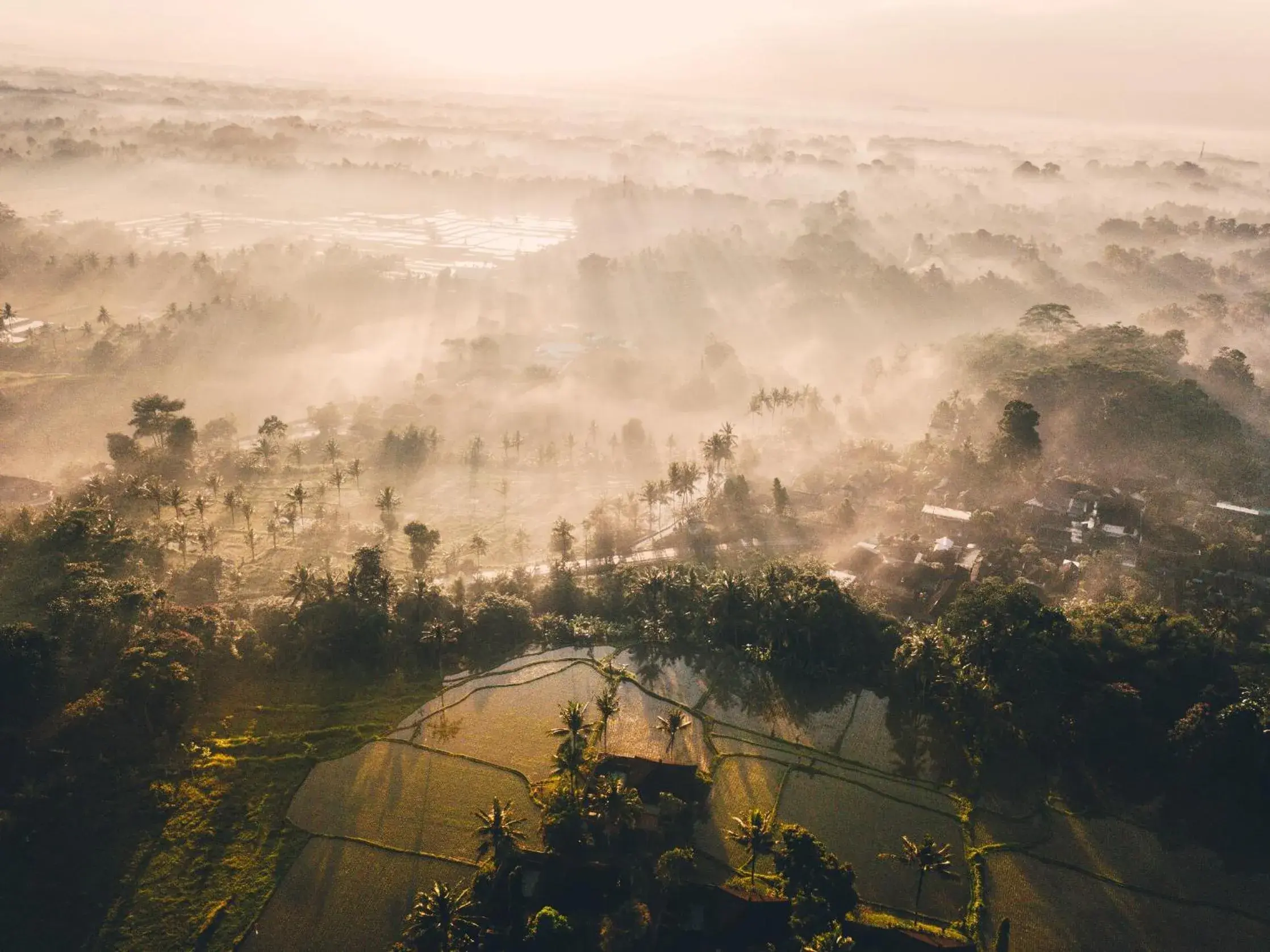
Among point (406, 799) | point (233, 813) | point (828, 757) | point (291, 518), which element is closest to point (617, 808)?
point (406, 799)

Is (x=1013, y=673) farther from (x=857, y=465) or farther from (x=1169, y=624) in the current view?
(x=857, y=465)

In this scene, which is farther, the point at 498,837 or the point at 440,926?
the point at 498,837

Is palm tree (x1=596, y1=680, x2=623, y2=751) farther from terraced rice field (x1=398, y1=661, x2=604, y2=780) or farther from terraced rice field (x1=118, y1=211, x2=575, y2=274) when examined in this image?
terraced rice field (x1=118, y1=211, x2=575, y2=274)

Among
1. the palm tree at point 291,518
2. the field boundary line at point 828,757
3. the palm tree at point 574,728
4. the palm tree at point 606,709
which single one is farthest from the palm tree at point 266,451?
the field boundary line at point 828,757

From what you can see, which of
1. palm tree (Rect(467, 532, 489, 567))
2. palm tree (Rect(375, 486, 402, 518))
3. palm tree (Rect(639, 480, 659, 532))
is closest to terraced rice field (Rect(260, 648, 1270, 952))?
palm tree (Rect(467, 532, 489, 567))

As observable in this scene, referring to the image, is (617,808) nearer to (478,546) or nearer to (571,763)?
(571,763)

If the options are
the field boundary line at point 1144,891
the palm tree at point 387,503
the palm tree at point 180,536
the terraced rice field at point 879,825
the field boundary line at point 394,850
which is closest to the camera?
the field boundary line at point 1144,891

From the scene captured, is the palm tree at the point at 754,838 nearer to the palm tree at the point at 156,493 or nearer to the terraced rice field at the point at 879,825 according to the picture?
the terraced rice field at the point at 879,825
